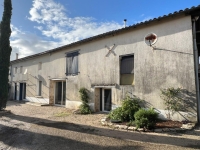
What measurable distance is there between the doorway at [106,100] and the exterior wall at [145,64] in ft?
1.65

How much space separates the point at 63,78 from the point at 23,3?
7213mm

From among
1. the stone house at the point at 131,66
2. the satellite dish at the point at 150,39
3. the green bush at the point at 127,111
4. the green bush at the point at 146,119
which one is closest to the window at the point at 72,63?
the stone house at the point at 131,66

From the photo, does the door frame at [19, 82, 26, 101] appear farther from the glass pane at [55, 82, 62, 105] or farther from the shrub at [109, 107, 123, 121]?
the shrub at [109, 107, 123, 121]

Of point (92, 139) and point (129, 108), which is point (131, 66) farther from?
point (92, 139)

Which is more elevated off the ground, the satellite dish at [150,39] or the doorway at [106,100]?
the satellite dish at [150,39]

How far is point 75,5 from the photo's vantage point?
514 inches

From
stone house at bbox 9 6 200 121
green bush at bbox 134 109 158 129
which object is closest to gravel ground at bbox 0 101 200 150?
green bush at bbox 134 109 158 129

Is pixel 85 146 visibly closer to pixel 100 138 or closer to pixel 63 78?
pixel 100 138

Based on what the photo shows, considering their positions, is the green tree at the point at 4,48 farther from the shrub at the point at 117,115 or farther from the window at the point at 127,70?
the window at the point at 127,70

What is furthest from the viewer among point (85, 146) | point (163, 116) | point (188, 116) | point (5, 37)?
point (5, 37)

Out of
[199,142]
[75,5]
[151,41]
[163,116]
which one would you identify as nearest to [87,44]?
[75,5]

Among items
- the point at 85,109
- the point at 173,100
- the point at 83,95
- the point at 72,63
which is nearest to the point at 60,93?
the point at 72,63

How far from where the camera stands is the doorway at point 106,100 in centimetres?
1148

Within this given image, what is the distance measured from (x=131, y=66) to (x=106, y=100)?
3431 mm
